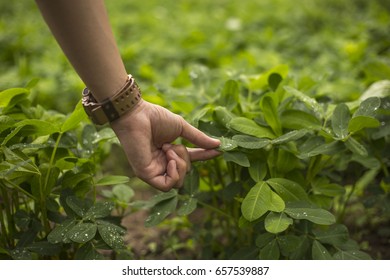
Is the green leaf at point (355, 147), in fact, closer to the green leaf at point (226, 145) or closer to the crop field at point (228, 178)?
the crop field at point (228, 178)

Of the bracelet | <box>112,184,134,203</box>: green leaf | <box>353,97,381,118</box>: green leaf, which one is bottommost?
<box>112,184,134,203</box>: green leaf

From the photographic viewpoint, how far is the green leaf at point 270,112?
57.1 inches

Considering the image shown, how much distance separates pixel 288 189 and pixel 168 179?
0.37 m

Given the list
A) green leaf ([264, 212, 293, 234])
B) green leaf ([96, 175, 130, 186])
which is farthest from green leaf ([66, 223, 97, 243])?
green leaf ([264, 212, 293, 234])

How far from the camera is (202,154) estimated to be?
137 cm

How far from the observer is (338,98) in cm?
221

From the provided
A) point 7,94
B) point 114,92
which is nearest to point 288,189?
point 114,92

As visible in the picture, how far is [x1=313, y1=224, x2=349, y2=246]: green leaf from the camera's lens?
4.56 feet

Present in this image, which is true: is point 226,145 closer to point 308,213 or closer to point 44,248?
point 308,213

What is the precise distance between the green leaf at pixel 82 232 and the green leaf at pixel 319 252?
0.64 meters

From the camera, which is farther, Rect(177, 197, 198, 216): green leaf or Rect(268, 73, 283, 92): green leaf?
Rect(268, 73, 283, 92): green leaf

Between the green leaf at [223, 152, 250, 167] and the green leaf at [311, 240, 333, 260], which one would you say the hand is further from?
the green leaf at [311, 240, 333, 260]

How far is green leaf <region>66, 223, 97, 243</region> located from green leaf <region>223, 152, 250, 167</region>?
0.43m
